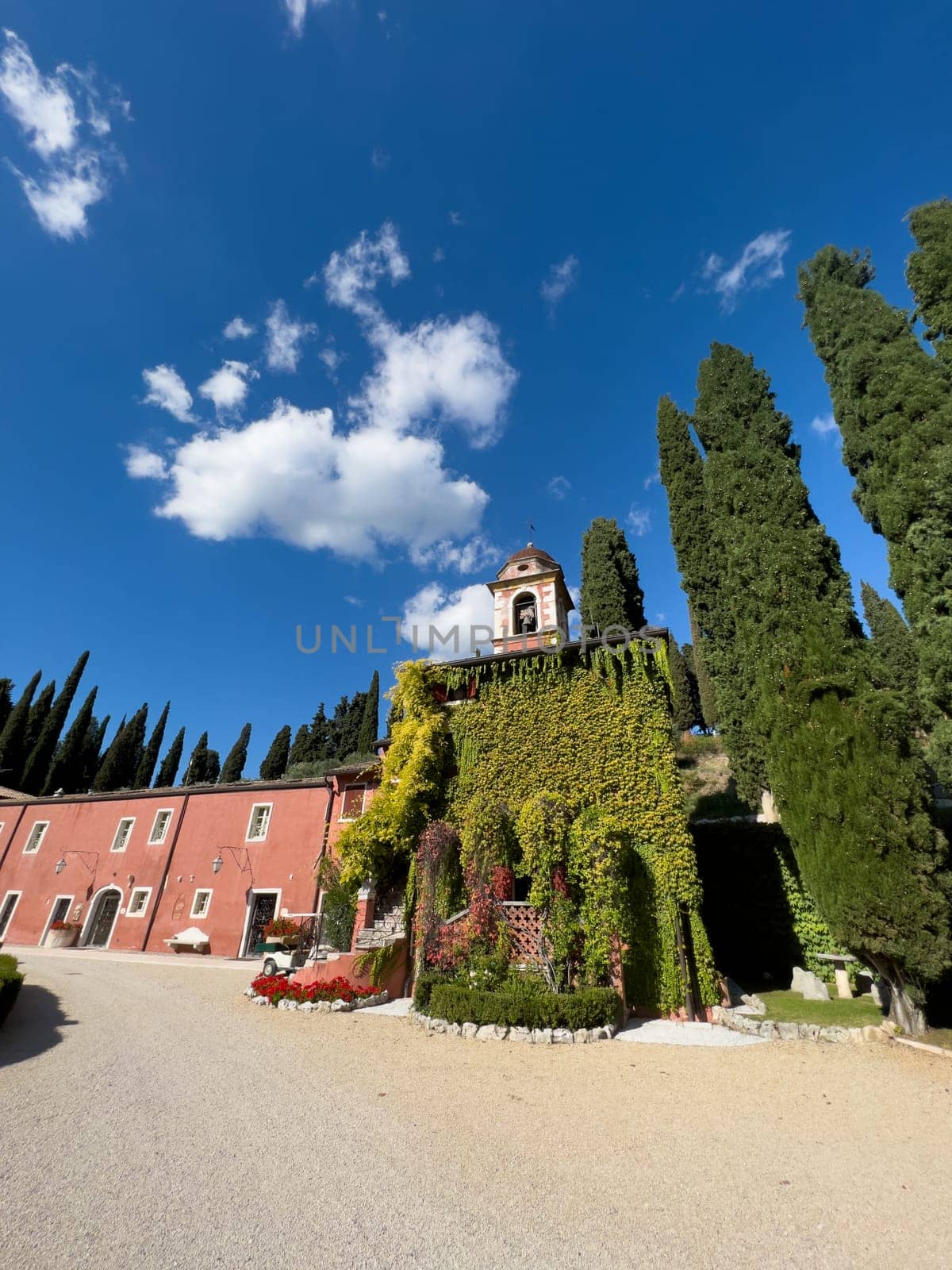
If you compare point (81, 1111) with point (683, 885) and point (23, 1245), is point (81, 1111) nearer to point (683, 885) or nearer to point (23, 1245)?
point (23, 1245)

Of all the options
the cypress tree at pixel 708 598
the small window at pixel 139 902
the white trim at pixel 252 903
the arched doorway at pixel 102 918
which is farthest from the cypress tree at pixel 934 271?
the arched doorway at pixel 102 918

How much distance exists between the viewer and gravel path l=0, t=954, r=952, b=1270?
3.98 metres

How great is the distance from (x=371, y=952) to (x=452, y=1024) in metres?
3.78

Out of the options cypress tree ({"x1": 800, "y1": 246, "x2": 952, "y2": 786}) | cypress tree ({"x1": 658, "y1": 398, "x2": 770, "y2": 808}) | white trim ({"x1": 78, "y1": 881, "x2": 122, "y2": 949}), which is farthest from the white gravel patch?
white trim ({"x1": 78, "y1": 881, "x2": 122, "y2": 949})

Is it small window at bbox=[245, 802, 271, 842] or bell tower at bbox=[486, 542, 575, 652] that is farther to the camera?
small window at bbox=[245, 802, 271, 842]

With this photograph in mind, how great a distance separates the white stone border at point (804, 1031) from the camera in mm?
9070

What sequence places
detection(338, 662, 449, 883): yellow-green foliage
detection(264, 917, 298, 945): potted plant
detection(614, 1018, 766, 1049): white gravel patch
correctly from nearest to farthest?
detection(614, 1018, 766, 1049): white gravel patch < detection(338, 662, 449, 883): yellow-green foliage < detection(264, 917, 298, 945): potted plant

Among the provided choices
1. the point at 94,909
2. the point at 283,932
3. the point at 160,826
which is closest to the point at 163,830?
the point at 160,826

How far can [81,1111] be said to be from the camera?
6215 mm

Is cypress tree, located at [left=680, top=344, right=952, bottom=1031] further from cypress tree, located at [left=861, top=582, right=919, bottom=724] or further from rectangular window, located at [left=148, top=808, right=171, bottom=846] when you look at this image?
rectangular window, located at [left=148, top=808, right=171, bottom=846]

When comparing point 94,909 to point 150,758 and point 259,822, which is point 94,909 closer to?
point 259,822

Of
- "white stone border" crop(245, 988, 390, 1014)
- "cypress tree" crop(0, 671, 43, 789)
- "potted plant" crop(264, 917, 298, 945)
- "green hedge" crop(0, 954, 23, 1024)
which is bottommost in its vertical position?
"white stone border" crop(245, 988, 390, 1014)

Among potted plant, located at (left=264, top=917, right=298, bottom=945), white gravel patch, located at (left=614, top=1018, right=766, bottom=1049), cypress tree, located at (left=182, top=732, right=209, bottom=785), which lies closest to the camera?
white gravel patch, located at (left=614, top=1018, right=766, bottom=1049)

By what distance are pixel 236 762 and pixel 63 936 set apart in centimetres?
3000
